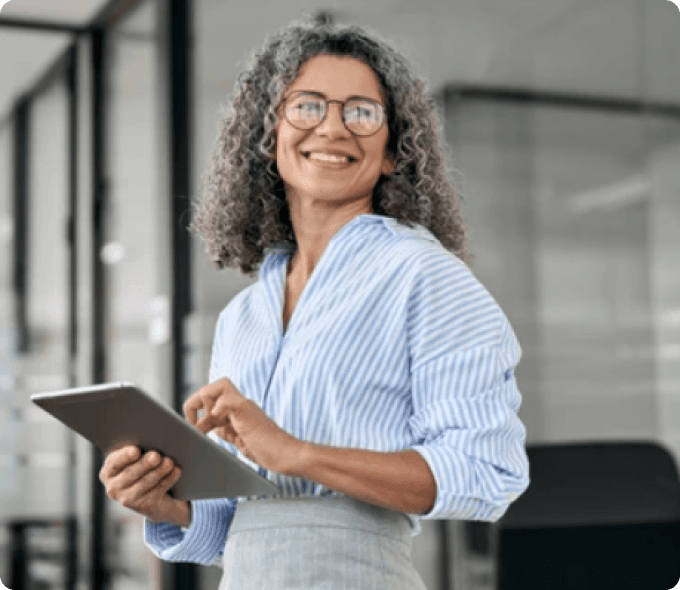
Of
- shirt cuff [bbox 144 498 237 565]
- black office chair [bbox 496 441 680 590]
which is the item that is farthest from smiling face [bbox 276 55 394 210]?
black office chair [bbox 496 441 680 590]

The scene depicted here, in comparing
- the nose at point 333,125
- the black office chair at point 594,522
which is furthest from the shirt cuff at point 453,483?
the black office chair at point 594,522

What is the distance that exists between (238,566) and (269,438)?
242 millimetres

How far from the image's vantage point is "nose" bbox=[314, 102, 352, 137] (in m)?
1.32

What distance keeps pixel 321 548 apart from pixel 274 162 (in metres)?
0.58

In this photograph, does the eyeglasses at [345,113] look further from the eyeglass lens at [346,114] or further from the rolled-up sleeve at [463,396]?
the rolled-up sleeve at [463,396]

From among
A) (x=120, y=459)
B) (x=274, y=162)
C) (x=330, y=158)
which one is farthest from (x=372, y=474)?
(x=274, y=162)

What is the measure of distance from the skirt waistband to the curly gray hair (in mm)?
393

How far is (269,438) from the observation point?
1.12 meters

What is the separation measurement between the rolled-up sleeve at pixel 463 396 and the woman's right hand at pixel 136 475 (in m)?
0.31

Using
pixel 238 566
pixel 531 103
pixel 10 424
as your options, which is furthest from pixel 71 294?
pixel 238 566

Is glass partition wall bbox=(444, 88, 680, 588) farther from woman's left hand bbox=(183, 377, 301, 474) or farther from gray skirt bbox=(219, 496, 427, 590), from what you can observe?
woman's left hand bbox=(183, 377, 301, 474)

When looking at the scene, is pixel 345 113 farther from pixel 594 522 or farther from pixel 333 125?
pixel 594 522

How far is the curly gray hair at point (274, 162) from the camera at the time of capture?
4.59ft

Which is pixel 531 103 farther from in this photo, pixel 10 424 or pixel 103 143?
pixel 10 424
